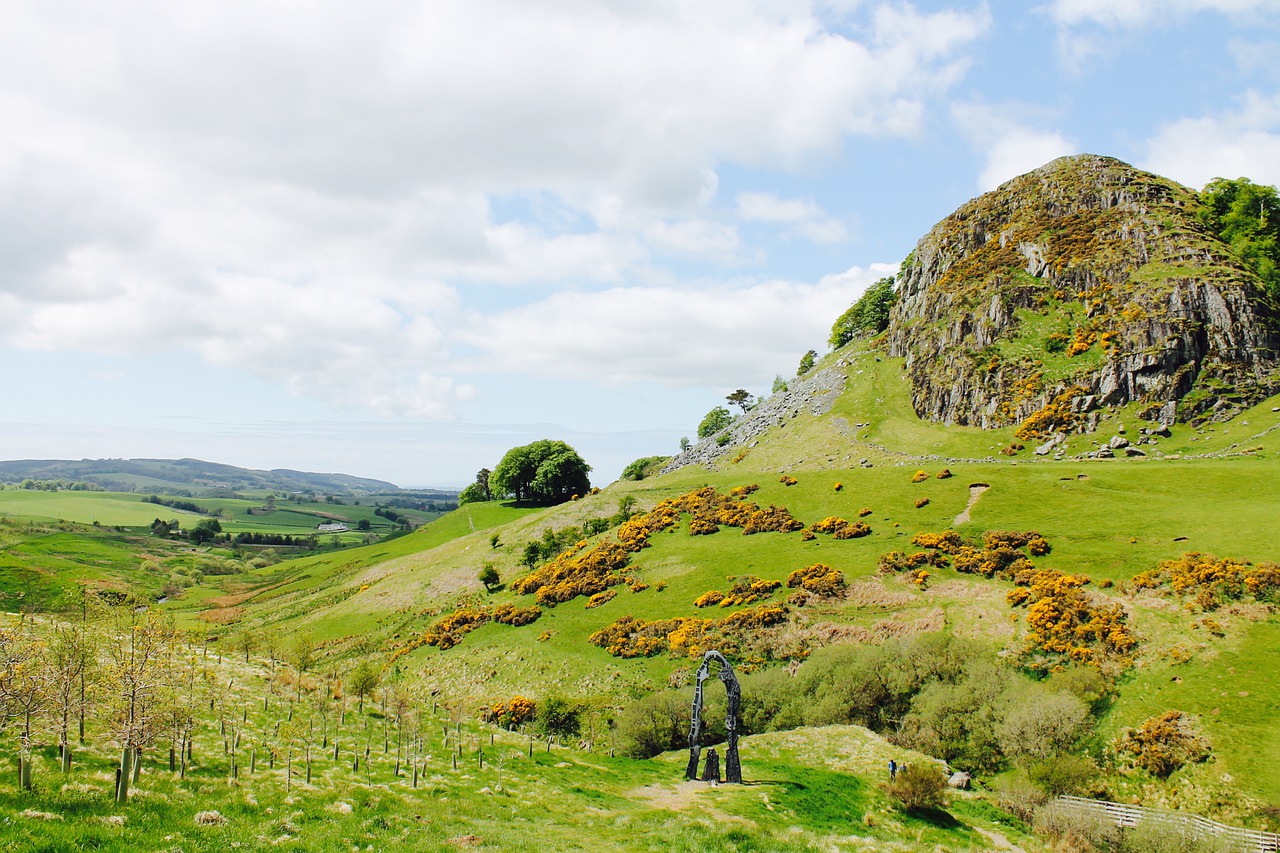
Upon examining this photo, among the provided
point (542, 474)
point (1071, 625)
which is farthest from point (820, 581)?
point (542, 474)

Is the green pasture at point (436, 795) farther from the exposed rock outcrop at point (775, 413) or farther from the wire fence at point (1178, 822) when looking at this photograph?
the exposed rock outcrop at point (775, 413)

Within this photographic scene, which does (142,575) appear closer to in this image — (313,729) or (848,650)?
(313,729)

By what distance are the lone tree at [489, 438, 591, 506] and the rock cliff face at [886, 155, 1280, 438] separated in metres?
76.0

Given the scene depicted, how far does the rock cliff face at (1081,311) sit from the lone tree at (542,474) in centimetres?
7604

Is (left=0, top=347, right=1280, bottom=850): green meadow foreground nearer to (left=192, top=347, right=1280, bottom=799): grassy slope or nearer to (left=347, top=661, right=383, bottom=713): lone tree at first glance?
(left=192, top=347, right=1280, bottom=799): grassy slope

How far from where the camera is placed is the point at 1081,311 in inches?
4001

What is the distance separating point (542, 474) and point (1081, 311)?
107m

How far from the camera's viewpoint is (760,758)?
37844 millimetres

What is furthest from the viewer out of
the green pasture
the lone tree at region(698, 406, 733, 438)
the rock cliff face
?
the lone tree at region(698, 406, 733, 438)

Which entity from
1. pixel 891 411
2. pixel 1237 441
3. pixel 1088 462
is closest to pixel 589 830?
pixel 1088 462

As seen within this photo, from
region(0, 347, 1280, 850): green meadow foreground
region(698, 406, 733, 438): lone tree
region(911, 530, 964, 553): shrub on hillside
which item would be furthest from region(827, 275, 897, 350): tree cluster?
region(911, 530, 964, 553): shrub on hillside

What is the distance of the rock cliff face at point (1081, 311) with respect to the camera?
85.1 meters

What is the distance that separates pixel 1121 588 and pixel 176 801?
57.5m

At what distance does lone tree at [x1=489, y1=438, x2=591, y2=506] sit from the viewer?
14712 centimetres
